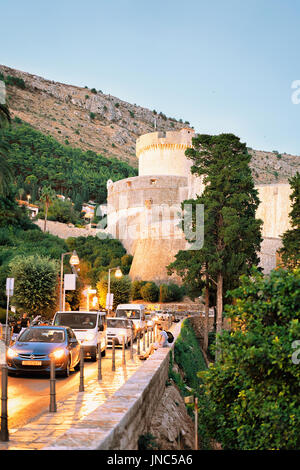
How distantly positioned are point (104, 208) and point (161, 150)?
41.0m

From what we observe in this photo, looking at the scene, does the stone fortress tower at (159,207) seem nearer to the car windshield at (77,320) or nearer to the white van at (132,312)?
the white van at (132,312)

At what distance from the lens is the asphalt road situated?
9478 millimetres

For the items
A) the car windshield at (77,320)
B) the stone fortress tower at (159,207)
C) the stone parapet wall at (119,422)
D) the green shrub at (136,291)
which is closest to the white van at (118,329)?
the car windshield at (77,320)

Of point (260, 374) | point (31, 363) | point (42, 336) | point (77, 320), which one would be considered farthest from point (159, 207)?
point (260, 374)

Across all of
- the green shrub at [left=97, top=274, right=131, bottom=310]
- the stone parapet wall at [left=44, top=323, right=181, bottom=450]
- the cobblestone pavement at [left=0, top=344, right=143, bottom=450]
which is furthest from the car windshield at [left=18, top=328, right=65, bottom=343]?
the green shrub at [left=97, top=274, right=131, bottom=310]

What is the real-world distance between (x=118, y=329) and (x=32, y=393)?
12732 mm

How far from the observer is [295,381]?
7.66 meters

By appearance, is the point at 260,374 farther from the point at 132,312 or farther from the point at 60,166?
the point at 60,166

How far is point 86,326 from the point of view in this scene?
62.8 feet

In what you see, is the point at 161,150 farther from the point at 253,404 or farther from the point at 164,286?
the point at 253,404

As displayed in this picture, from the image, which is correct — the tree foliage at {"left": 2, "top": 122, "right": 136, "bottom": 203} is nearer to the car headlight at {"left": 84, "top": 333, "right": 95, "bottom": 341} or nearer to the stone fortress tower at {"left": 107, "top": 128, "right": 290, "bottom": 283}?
the stone fortress tower at {"left": 107, "top": 128, "right": 290, "bottom": 283}

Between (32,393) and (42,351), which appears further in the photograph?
(42,351)

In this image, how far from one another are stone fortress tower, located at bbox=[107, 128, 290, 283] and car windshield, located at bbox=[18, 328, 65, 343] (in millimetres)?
38074
